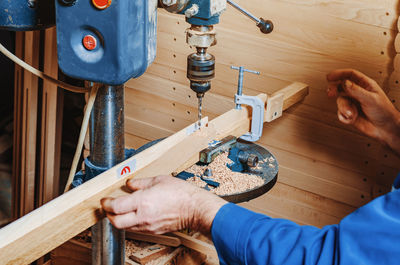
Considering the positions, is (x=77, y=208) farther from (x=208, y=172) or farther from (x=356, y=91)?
(x=356, y=91)

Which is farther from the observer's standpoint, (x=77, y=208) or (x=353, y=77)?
(x=353, y=77)

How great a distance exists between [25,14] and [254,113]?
2.45ft

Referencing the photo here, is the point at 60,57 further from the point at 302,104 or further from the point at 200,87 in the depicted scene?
the point at 302,104

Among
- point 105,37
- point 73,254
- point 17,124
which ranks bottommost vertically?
point 73,254

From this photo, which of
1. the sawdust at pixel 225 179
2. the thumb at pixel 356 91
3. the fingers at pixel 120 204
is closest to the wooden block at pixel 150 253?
the sawdust at pixel 225 179

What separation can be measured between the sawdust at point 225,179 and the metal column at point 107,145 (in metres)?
0.27

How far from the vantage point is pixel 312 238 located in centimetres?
97

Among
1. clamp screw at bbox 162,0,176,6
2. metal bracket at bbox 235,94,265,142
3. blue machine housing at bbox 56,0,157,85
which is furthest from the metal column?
metal bracket at bbox 235,94,265,142

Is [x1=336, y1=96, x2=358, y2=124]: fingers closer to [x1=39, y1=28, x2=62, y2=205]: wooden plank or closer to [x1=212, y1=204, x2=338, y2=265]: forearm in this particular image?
[x1=212, y1=204, x2=338, y2=265]: forearm

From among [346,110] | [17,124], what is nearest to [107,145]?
[346,110]

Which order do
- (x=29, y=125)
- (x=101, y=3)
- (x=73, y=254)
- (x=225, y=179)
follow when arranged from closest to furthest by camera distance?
(x=101, y=3) → (x=225, y=179) → (x=73, y=254) → (x=29, y=125)

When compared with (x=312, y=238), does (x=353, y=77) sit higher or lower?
higher

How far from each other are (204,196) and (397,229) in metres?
0.40

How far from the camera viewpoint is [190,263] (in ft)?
5.73
